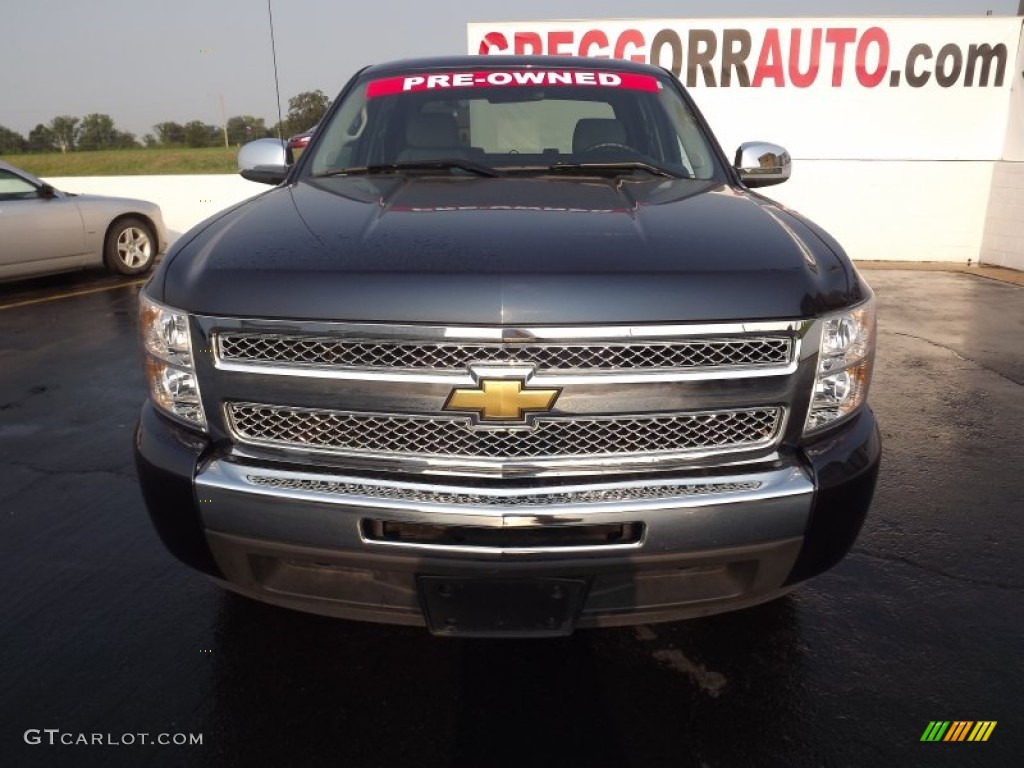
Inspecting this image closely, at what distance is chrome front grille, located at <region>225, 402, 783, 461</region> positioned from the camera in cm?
186

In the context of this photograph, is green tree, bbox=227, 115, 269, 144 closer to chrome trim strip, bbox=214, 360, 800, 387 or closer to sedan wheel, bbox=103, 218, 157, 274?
sedan wheel, bbox=103, 218, 157, 274

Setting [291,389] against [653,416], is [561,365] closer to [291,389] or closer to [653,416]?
[653,416]

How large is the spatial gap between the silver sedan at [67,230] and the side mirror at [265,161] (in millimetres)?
6091

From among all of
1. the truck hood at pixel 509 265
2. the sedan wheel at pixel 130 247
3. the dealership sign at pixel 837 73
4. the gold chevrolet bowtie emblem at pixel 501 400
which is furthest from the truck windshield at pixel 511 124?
the dealership sign at pixel 837 73

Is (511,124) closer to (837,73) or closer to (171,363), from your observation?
(171,363)

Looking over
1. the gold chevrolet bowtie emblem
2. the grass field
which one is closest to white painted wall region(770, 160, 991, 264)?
the gold chevrolet bowtie emblem

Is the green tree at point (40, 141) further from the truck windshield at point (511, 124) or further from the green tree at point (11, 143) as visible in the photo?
the truck windshield at point (511, 124)

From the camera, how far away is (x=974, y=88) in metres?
11.9

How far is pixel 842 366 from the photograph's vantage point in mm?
1997

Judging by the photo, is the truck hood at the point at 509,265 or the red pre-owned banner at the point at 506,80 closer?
the truck hood at the point at 509,265

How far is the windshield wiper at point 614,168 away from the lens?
2982 millimetres

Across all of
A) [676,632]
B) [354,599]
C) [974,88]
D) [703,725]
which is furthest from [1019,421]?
[974,88]

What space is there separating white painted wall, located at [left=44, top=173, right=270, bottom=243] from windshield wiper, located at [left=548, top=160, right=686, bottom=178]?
1101 centimetres

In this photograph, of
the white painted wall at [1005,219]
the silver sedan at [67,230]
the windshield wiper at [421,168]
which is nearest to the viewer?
the windshield wiper at [421,168]
